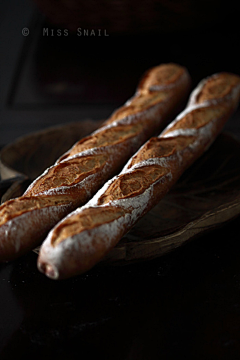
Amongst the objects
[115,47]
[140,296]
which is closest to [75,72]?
[115,47]

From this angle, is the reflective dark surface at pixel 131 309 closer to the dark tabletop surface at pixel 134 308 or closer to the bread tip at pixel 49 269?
the dark tabletop surface at pixel 134 308

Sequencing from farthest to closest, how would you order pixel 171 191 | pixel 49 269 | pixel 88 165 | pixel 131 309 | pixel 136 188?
pixel 171 191, pixel 88 165, pixel 136 188, pixel 131 309, pixel 49 269

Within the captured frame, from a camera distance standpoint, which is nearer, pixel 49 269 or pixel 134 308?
pixel 49 269

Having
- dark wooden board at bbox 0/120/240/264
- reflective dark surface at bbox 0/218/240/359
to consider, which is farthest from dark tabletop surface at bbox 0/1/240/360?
dark wooden board at bbox 0/120/240/264

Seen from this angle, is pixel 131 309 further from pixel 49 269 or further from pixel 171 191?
pixel 171 191

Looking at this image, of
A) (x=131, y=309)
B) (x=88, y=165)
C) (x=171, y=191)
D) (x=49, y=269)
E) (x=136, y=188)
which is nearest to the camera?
(x=49, y=269)

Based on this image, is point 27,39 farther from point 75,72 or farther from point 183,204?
point 183,204

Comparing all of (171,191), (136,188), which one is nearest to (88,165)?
(136,188)

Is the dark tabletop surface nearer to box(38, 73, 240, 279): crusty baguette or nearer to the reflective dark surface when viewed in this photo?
the reflective dark surface
